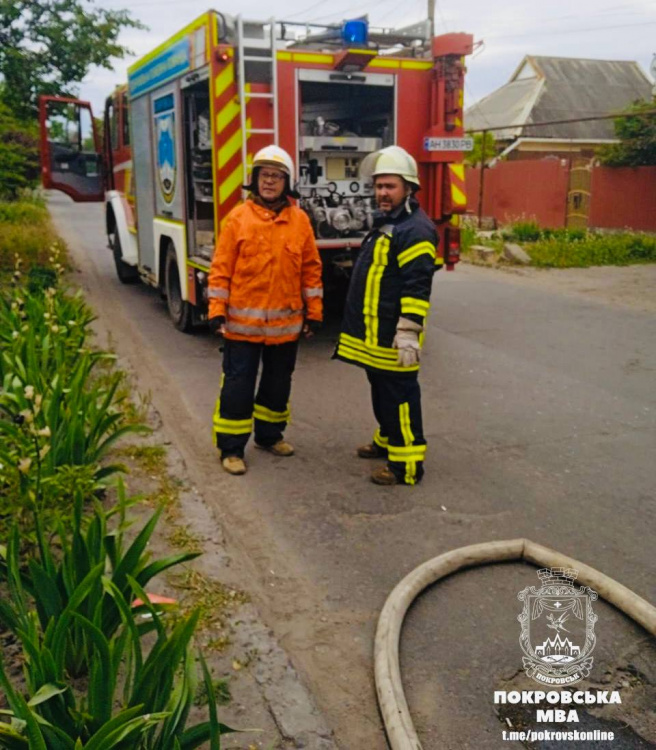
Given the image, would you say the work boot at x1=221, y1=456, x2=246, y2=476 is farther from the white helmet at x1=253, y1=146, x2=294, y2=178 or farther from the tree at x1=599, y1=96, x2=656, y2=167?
the tree at x1=599, y1=96, x2=656, y2=167

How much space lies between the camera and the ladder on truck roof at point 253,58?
262 inches

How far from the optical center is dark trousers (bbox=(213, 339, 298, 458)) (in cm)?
486

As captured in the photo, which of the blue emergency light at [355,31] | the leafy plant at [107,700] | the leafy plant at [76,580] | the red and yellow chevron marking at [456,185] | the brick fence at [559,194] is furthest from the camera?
the brick fence at [559,194]

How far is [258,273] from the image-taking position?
15.7ft

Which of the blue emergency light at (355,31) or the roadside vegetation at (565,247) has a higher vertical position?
the blue emergency light at (355,31)

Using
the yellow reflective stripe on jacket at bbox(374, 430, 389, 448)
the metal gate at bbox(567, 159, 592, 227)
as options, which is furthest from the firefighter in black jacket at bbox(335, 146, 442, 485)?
the metal gate at bbox(567, 159, 592, 227)

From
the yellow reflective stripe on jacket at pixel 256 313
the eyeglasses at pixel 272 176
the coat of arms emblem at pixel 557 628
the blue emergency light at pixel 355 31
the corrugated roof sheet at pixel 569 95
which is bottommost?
the coat of arms emblem at pixel 557 628

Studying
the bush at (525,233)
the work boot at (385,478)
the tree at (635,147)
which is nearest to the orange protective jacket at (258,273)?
the work boot at (385,478)

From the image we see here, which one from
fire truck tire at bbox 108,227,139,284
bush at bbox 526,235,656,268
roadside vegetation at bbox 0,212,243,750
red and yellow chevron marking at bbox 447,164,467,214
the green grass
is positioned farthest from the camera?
bush at bbox 526,235,656,268

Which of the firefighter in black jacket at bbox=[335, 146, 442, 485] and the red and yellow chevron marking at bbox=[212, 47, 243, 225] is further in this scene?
the red and yellow chevron marking at bbox=[212, 47, 243, 225]

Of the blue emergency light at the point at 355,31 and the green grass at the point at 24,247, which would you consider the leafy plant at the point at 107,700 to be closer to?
the blue emergency light at the point at 355,31

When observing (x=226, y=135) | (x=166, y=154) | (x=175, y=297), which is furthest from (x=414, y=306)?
(x=175, y=297)

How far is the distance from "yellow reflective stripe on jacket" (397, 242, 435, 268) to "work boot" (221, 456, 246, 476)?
146 centimetres

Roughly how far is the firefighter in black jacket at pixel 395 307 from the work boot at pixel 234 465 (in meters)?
0.74
